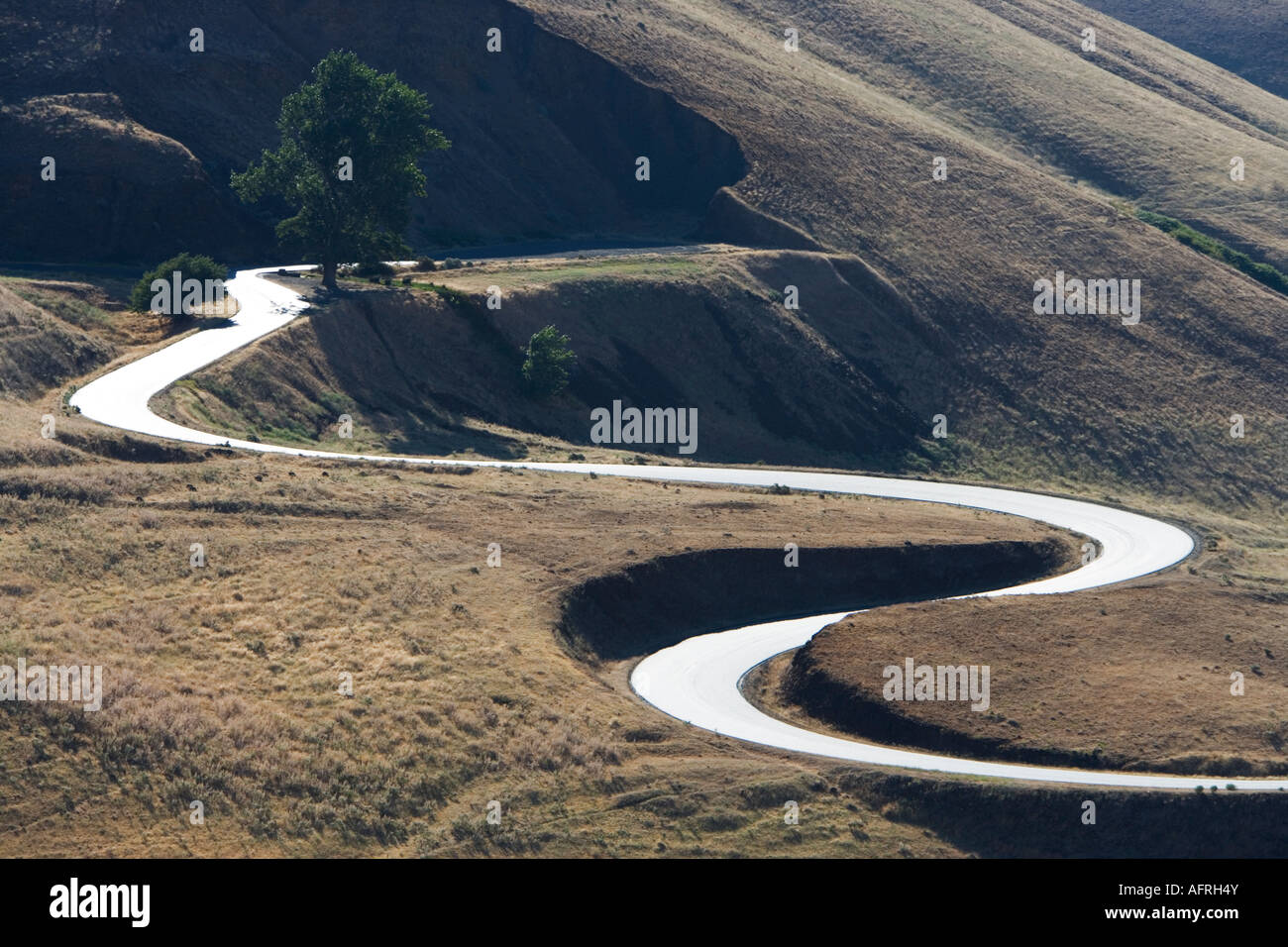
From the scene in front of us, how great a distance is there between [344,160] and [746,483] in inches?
959

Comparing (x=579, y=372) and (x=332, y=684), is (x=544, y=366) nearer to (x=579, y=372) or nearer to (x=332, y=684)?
(x=579, y=372)

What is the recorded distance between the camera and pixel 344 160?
210ft

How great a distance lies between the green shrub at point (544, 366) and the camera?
6244 cm

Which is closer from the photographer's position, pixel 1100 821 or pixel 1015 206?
pixel 1100 821

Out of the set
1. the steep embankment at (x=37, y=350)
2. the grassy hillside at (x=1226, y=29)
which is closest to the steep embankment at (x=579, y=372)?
the steep embankment at (x=37, y=350)

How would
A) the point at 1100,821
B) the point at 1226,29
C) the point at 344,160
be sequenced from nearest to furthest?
the point at 1100,821, the point at 344,160, the point at 1226,29

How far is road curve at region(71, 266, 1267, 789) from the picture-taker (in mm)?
35188

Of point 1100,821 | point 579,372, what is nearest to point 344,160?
point 579,372

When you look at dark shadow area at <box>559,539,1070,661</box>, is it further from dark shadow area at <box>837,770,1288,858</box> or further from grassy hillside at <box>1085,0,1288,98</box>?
grassy hillside at <box>1085,0,1288,98</box>

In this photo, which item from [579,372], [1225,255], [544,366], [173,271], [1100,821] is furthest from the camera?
[1225,255]

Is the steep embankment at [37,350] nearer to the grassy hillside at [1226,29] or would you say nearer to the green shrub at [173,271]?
the green shrub at [173,271]

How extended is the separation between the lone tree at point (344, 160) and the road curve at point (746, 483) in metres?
3.54

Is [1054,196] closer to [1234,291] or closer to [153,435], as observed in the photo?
[1234,291]

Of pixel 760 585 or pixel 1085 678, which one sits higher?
pixel 760 585
